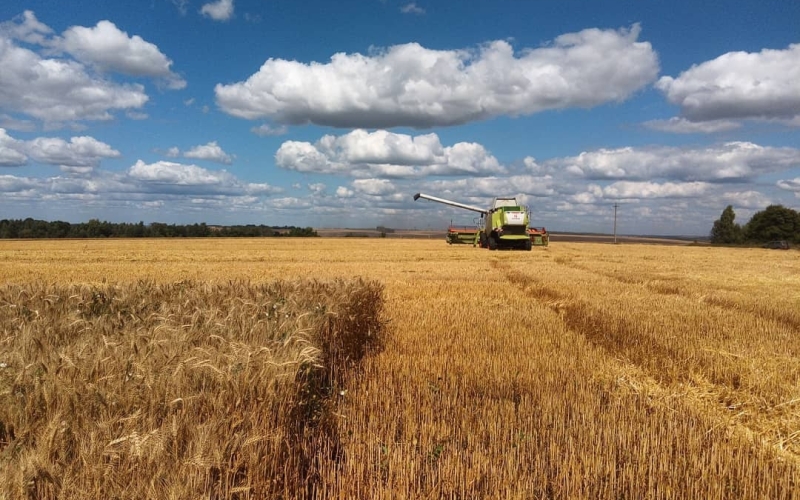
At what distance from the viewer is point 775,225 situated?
93.6 metres

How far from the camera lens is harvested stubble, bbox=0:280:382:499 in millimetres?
2322

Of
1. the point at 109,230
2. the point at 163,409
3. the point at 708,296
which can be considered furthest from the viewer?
the point at 109,230

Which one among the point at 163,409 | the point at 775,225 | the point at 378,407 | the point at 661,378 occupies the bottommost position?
the point at 661,378

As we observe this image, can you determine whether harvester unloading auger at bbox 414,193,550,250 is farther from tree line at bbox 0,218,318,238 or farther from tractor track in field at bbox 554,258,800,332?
tree line at bbox 0,218,318,238

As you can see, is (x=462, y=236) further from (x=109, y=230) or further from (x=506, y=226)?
(x=109, y=230)

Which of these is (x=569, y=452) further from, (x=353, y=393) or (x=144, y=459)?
(x=144, y=459)

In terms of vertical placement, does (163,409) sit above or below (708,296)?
above

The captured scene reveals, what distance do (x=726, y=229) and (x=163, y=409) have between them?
132m

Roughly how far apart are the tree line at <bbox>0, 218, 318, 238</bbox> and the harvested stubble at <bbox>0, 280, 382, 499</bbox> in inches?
3720

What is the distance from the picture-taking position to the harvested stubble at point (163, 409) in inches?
91.4

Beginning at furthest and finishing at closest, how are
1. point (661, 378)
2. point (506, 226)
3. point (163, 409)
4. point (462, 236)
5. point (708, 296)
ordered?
point (462, 236) < point (506, 226) < point (708, 296) < point (661, 378) < point (163, 409)

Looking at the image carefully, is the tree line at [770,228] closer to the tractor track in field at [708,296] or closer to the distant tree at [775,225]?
the distant tree at [775,225]

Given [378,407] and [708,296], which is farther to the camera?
[708,296]

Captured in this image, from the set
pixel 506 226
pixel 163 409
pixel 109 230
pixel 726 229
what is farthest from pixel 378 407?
pixel 726 229
